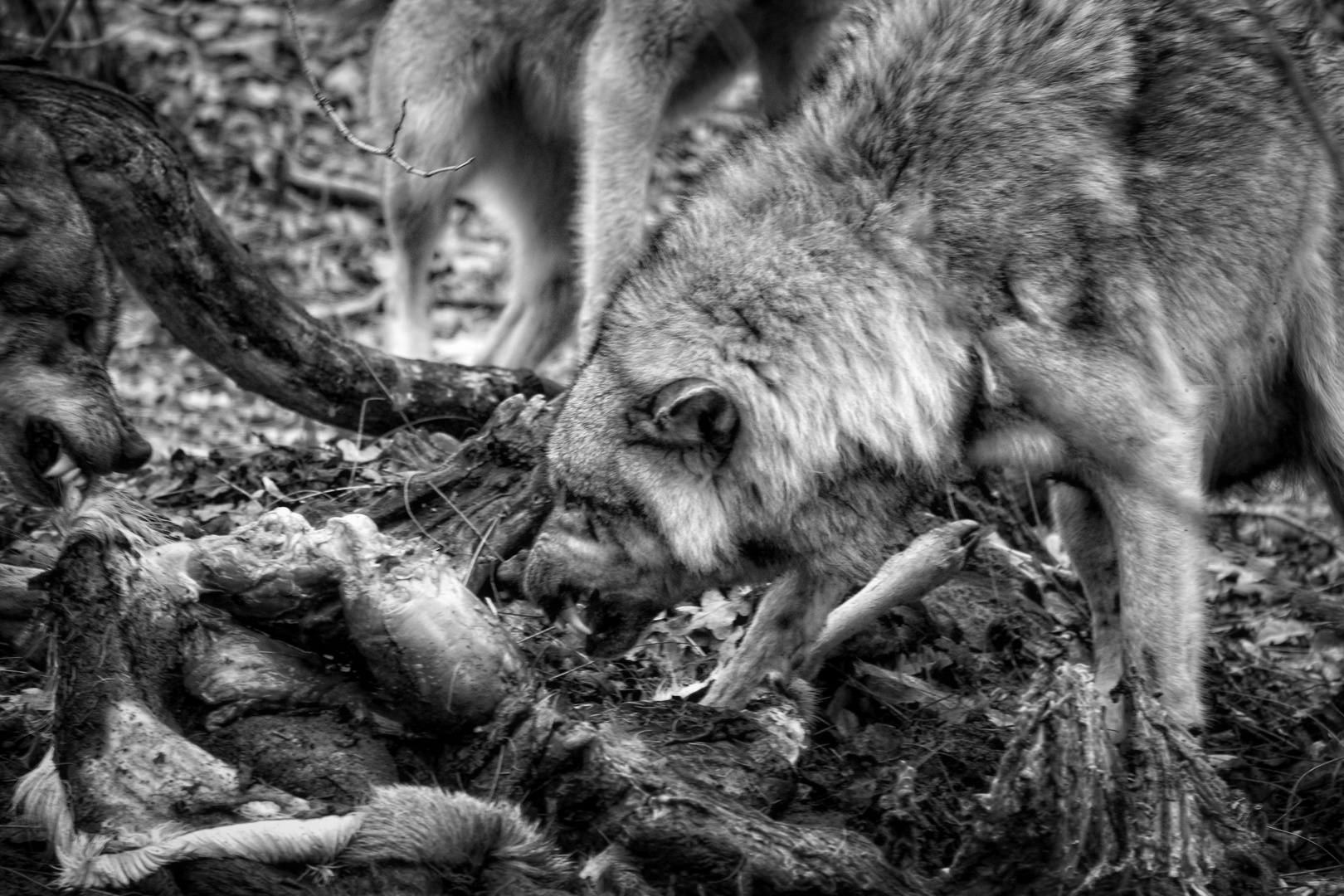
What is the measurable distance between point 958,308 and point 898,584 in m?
0.82

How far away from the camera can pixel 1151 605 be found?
3.54m

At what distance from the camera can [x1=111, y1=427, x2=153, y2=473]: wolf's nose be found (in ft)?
12.0

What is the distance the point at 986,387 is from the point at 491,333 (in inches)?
A: 176

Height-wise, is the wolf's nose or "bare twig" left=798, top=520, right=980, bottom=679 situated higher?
the wolf's nose

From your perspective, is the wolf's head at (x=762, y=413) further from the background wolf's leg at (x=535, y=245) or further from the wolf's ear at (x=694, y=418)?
the background wolf's leg at (x=535, y=245)

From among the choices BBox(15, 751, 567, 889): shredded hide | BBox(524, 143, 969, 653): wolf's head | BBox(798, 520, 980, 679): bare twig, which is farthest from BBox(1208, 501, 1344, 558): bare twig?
BBox(15, 751, 567, 889): shredded hide

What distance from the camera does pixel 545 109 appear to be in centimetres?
688

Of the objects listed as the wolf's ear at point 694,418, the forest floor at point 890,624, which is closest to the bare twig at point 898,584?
the forest floor at point 890,624

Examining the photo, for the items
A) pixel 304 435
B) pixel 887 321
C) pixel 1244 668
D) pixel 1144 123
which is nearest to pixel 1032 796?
pixel 887 321

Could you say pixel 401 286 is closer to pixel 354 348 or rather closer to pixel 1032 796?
pixel 354 348

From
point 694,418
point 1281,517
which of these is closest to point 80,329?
point 694,418

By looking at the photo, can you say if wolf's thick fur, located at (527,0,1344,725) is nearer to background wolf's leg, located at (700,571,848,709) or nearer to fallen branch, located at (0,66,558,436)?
background wolf's leg, located at (700,571,848,709)

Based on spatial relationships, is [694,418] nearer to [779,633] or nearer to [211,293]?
[779,633]

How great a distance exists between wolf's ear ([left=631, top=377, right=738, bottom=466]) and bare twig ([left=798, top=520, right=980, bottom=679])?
67cm
